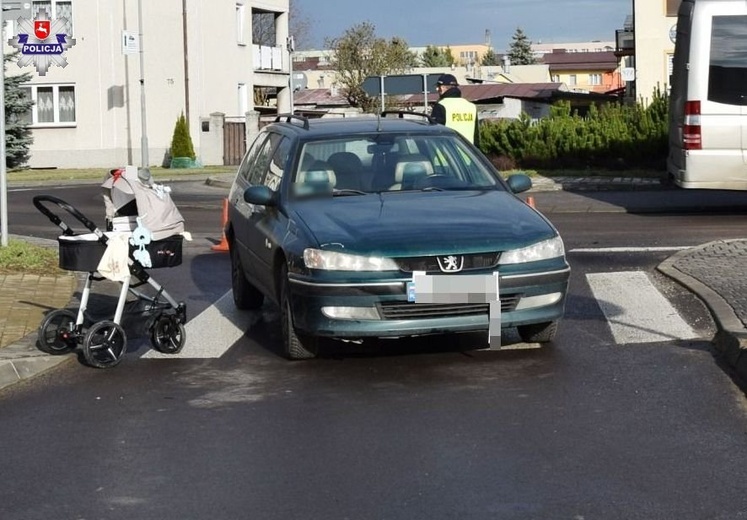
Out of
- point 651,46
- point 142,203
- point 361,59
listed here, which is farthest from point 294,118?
point 361,59

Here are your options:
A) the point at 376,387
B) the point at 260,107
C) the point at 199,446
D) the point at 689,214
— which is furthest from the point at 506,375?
the point at 260,107

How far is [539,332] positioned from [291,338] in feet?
5.57

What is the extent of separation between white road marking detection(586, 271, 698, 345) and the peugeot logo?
1.58 metres

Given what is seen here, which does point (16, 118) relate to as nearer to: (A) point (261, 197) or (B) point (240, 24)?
(B) point (240, 24)

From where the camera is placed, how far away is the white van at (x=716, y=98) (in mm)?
17094

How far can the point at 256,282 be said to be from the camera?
1007cm

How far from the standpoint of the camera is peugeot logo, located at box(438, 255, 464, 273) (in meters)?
8.12

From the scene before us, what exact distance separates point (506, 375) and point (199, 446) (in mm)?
2297

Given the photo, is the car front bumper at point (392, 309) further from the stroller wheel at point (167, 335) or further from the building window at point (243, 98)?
the building window at point (243, 98)

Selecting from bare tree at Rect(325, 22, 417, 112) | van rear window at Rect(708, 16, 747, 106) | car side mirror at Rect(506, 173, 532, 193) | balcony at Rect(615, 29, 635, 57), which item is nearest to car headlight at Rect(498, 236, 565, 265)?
car side mirror at Rect(506, 173, 532, 193)

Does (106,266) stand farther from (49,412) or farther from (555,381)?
(555,381)

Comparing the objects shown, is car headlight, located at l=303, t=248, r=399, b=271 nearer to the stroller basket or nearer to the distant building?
the stroller basket

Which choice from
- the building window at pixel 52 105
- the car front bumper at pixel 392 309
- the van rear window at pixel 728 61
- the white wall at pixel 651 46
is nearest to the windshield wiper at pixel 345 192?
the car front bumper at pixel 392 309

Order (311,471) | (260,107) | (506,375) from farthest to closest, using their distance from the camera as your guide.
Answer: (260,107) → (506,375) → (311,471)
